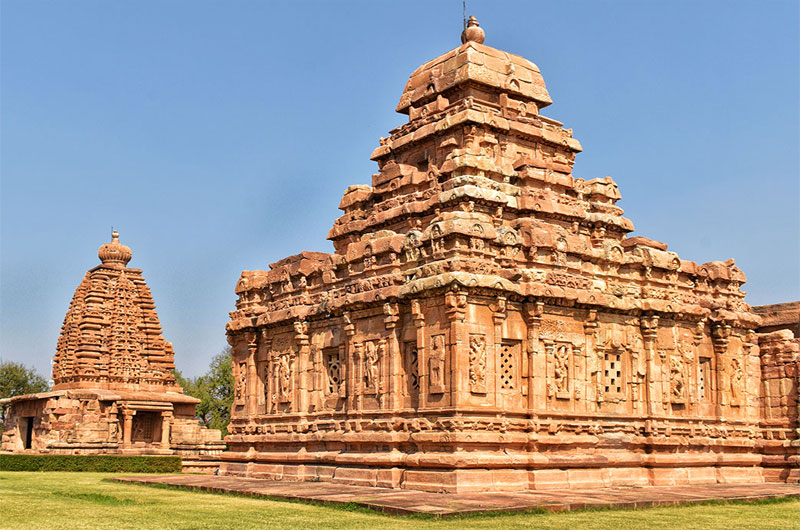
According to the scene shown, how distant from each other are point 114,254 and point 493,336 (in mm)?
30236

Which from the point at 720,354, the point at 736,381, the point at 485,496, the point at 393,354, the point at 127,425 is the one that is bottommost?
the point at 485,496

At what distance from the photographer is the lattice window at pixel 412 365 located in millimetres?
20812

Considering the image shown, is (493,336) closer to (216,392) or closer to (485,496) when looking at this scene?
(485,496)

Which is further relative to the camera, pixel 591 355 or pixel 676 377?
pixel 676 377

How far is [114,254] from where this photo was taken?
149ft

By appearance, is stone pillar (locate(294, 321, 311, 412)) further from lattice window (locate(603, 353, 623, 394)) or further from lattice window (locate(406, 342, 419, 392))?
lattice window (locate(603, 353, 623, 394))

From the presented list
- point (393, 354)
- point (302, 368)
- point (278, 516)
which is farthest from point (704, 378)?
point (278, 516)

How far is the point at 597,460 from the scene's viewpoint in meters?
21.0

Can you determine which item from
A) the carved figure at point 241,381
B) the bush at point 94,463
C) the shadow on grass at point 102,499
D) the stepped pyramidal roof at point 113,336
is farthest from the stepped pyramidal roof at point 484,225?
the stepped pyramidal roof at point 113,336

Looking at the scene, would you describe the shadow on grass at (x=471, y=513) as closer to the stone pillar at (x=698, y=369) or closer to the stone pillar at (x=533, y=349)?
the stone pillar at (x=533, y=349)

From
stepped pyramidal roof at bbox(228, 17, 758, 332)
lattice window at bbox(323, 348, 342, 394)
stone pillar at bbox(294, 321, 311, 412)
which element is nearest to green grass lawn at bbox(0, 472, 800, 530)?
lattice window at bbox(323, 348, 342, 394)

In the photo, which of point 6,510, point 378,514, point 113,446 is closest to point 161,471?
point 113,446

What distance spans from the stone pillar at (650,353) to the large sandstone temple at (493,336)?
5 centimetres

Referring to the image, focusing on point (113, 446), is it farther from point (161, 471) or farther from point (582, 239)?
point (582, 239)
